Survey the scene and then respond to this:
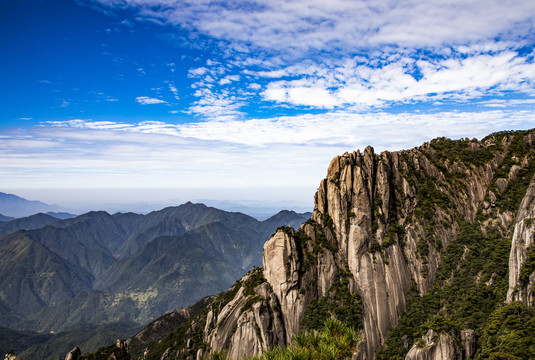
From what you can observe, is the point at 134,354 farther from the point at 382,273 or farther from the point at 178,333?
the point at 382,273

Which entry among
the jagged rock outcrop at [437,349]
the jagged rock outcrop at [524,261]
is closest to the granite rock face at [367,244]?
the jagged rock outcrop at [524,261]

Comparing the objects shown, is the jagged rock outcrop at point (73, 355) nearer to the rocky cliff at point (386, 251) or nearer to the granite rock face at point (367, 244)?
the rocky cliff at point (386, 251)

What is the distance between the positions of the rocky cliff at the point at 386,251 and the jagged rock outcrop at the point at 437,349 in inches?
711

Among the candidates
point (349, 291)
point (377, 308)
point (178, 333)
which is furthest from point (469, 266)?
point (178, 333)

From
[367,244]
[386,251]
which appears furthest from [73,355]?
[386,251]

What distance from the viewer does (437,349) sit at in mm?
57719

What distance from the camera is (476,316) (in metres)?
68.6

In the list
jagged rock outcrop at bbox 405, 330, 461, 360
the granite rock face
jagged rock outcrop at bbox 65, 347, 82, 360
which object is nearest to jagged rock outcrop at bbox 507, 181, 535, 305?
the granite rock face

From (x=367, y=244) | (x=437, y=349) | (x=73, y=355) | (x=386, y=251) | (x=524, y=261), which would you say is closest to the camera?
(x=437, y=349)

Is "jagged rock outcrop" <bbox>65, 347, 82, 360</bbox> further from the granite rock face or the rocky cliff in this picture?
the granite rock face

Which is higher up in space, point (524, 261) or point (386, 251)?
point (524, 261)

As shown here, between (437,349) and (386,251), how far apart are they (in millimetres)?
32489

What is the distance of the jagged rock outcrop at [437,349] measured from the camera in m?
57.0

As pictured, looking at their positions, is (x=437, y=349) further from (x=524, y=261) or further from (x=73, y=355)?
(x=73, y=355)
